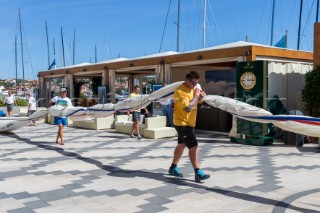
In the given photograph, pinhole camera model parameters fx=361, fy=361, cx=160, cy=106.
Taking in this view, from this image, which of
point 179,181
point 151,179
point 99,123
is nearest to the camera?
point 179,181

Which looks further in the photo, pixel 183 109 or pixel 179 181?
pixel 179 181

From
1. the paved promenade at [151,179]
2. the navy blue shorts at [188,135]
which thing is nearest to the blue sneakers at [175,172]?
the paved promenade at [151,179]

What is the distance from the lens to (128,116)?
13.9 metres

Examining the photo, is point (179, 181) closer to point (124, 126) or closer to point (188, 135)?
point (188, 135)

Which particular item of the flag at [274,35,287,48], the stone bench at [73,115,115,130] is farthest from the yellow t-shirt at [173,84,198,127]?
the flag at [274,35,287,48]

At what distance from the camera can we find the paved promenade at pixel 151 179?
15.3 feet

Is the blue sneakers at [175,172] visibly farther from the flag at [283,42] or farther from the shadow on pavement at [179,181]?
the flag at [283,42]

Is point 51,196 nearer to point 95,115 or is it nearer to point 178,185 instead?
point 178,185

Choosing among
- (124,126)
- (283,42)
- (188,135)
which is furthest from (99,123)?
(283,42)

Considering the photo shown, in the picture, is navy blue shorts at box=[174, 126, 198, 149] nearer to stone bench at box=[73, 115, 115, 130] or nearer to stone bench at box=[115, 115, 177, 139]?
stone bench at box=[115, 115, 177, 139]

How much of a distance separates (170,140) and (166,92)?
4.29 metres

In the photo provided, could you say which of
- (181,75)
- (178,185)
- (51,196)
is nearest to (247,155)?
(178,185)

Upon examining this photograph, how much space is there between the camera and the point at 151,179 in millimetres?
5973

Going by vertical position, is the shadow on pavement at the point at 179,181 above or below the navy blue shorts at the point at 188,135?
below
